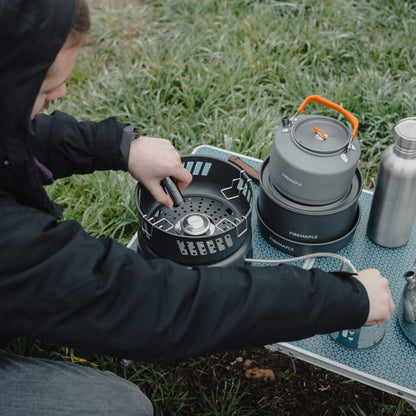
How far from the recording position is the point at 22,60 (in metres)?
1.04

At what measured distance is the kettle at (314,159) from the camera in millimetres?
1448

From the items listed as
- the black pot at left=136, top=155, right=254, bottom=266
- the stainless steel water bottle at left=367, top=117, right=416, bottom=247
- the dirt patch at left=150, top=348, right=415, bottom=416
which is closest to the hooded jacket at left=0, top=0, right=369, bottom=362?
the black pot at left=136, top=155, right=254, bottom=266

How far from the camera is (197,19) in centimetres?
340

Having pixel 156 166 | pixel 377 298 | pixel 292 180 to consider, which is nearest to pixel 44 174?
pixel 156 166

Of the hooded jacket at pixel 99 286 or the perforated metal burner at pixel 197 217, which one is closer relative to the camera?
the hooded jacket at pixel 99 286

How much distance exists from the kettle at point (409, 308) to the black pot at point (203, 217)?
17.8 inches

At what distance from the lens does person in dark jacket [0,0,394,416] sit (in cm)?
107

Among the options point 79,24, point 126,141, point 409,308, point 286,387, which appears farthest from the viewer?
point 286,387

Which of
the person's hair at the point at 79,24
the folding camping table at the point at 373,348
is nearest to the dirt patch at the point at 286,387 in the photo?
the folding camping table at the point at 373,348

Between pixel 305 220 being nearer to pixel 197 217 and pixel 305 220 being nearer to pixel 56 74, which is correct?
pixel 197 217

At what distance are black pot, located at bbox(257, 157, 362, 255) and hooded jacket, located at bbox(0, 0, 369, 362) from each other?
0.32 metres

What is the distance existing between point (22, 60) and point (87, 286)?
1.57ft

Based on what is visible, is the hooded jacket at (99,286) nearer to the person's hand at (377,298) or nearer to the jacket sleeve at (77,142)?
the person's hand at (377,298)

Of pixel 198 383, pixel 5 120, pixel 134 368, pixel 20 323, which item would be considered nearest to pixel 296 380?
pixel 198 383
